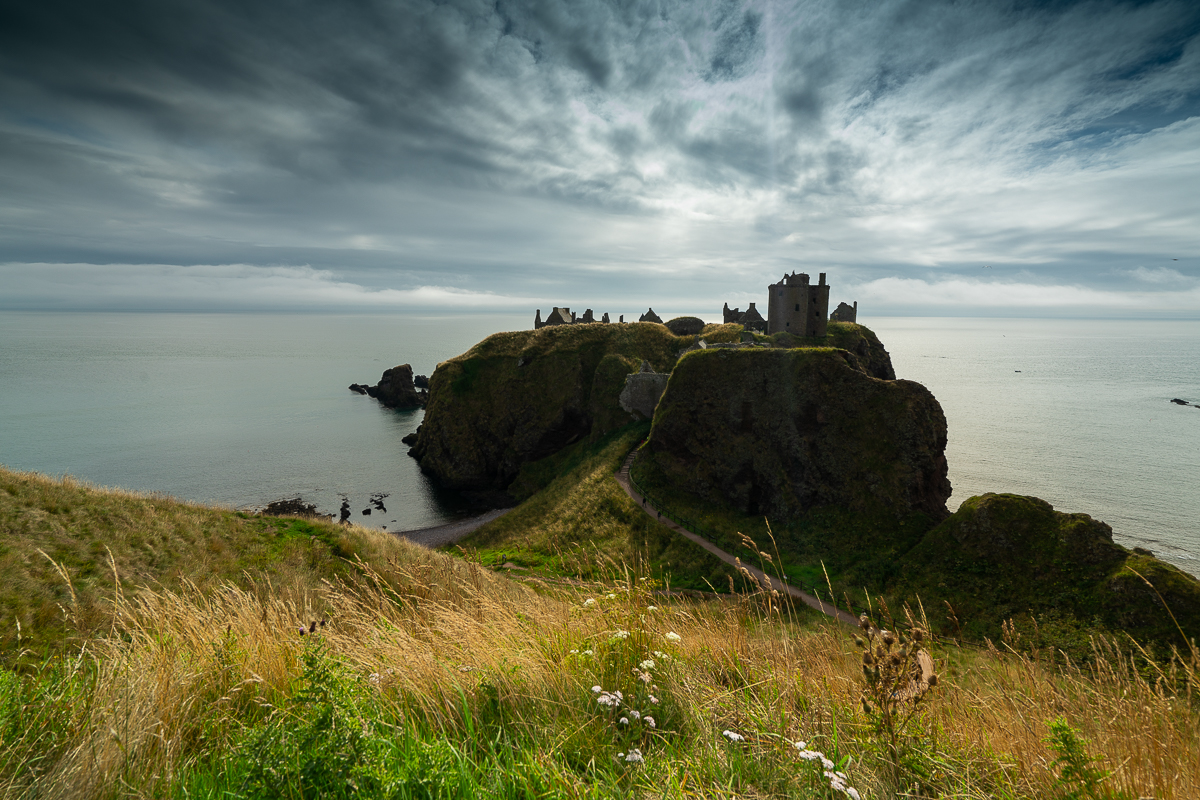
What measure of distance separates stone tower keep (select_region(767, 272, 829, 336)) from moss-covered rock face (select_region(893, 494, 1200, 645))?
Result: 30358mm

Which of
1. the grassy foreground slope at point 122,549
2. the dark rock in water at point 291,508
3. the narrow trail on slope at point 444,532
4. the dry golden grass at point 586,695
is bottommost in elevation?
the narrow trail on slope at point 444,532

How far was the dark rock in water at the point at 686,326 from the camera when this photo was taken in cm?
7706

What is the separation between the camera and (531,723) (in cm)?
359

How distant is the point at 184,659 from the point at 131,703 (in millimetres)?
817

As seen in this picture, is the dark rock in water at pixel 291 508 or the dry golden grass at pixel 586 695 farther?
the dark rock in water at pixel 291 508

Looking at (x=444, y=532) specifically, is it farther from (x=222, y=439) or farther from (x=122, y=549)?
(x=222, y=439)

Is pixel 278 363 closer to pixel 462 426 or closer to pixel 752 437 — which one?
pixel 462 426

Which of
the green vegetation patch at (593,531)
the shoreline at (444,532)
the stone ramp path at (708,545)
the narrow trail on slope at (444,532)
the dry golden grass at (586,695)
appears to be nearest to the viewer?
the dry golden grass at (586,695)

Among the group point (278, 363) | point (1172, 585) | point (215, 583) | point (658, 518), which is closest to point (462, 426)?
point (658, 518)

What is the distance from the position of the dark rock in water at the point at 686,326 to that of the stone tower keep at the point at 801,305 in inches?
966

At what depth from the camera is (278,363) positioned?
187250mm

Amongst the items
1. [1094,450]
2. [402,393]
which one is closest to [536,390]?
[402,393]

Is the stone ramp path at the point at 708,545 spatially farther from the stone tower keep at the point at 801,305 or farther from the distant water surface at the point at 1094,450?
the distant water surface at the point at 1094,450

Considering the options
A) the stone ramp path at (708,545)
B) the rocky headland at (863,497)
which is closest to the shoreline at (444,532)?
the rocky headland at (863,497)
